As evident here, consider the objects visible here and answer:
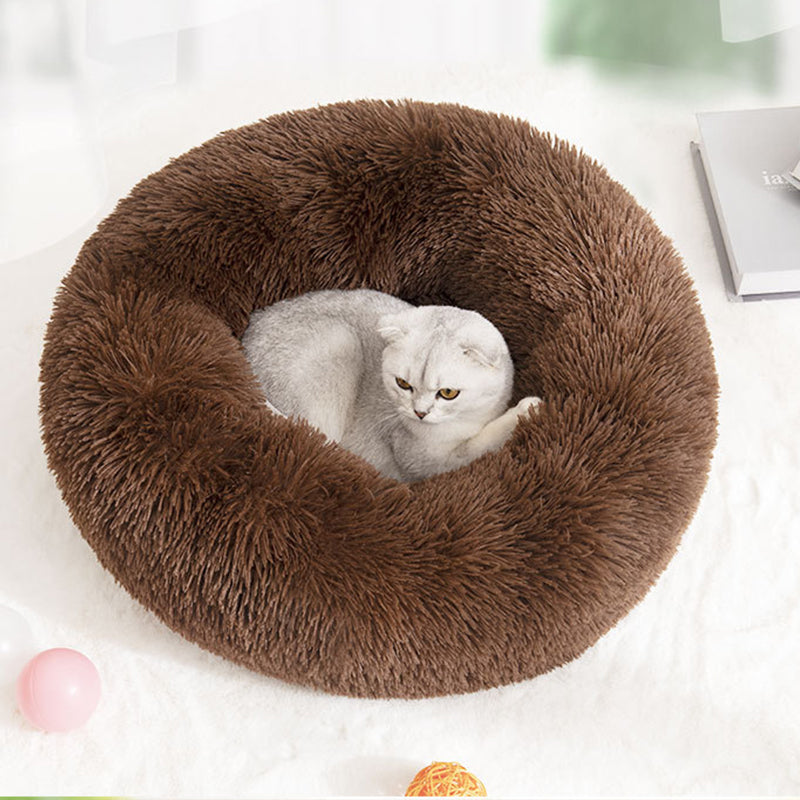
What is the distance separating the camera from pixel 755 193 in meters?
1.92

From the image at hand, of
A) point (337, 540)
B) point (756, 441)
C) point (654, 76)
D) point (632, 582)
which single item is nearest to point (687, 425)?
point (632, 582)

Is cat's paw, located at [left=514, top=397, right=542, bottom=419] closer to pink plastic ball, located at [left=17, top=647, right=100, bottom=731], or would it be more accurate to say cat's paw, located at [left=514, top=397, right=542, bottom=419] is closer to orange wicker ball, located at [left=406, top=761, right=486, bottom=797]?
orange wicker ball, located at [left=406, top=761, right=486, bottom=797]

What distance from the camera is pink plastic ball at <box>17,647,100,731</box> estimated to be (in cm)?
134

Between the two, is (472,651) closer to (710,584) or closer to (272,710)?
(272,710)

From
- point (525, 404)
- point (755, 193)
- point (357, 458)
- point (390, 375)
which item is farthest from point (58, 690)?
point (755, 193)

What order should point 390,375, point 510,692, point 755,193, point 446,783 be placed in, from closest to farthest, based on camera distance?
point 446,783
point 510,692
point 390,375
point 755,193

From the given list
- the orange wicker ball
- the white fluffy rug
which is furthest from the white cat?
the orange wicker ball

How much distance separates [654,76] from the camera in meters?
2.24

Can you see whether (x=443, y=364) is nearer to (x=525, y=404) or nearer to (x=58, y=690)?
(x=525, y=404)

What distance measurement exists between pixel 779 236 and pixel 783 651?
2.42 feet

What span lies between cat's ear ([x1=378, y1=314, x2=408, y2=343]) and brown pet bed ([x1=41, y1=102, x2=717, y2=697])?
19cm

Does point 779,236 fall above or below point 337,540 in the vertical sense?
above

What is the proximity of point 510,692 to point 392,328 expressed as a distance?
50cm

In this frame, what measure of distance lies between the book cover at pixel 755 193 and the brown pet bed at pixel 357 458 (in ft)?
1.08
